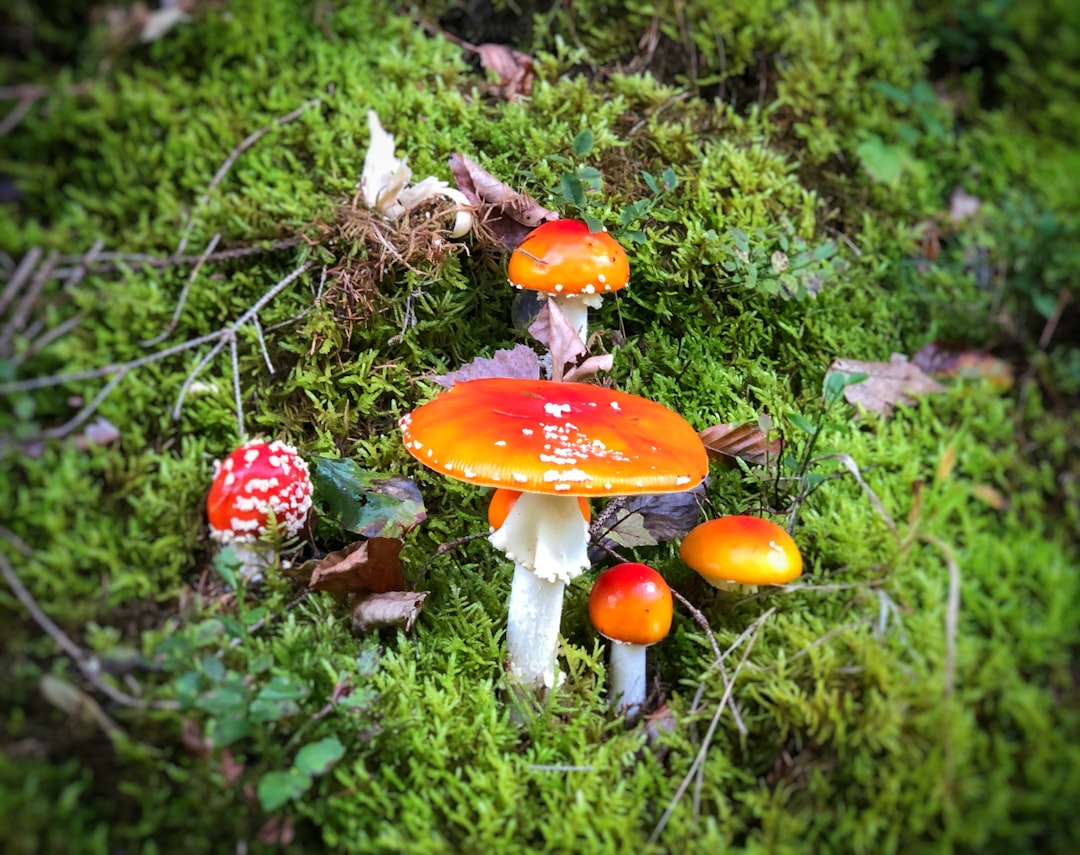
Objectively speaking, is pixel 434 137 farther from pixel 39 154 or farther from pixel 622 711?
pixel 622 711

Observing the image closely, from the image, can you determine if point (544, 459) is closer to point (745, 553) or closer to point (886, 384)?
point (745, 553)

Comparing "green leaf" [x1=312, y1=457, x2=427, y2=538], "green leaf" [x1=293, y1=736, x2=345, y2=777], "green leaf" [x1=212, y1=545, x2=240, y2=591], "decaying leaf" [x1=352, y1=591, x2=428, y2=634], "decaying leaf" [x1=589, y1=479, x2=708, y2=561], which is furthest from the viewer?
"decaying leaf" [x1=589, y1=479, x2=708, y2=561]

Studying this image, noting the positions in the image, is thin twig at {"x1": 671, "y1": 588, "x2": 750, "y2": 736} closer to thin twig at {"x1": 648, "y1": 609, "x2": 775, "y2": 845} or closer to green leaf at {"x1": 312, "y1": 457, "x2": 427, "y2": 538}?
thin twig at {"x1": 648, "y1": 609, "x2": 775, "y2": 845}

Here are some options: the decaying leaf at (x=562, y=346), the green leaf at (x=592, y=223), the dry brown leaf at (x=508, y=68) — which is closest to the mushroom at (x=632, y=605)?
the decaying leaf at (x=562, y=346)

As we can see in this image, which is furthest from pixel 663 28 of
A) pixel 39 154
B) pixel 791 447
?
pixel 39 154

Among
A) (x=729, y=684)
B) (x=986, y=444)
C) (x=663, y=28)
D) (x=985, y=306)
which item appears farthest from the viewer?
(x=663, y=28)

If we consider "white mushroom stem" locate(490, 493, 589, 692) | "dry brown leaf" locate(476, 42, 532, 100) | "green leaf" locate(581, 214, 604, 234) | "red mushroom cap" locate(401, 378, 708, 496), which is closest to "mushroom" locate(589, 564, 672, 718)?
"white mushroom stem" locate(490, 493, 589, 692)

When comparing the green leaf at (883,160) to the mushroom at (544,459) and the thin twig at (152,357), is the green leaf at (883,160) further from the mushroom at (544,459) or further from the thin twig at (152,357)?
the thin twig at (152,357)
